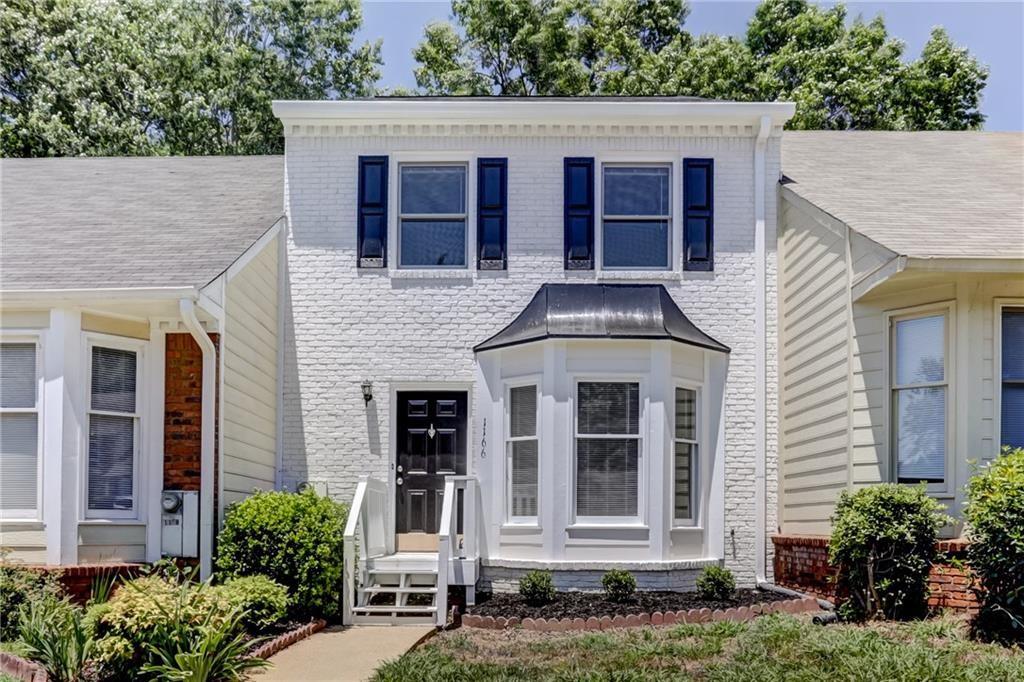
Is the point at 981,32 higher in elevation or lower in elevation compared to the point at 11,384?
higher

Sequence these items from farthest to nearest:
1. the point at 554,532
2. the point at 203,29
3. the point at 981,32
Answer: the point at 203,29 < the point at 981,32 < the point at 554,532

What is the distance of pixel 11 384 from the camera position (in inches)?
400

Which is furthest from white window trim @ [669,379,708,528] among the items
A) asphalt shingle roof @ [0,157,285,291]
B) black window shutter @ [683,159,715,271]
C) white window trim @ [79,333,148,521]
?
white window trim @ [79,333,148,521]

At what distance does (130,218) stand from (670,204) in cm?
628

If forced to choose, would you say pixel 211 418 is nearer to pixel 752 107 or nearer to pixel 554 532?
pixel 554 532

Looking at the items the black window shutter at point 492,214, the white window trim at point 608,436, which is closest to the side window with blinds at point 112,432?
the black window shutter at point 492,214

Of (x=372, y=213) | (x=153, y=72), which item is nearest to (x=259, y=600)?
(x=372, y=213)

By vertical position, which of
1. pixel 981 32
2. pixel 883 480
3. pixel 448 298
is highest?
pixel 981 32

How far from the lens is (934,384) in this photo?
10117mm

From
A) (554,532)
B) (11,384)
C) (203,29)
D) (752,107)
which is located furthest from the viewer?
(203,29)

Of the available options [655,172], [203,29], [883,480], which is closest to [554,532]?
[883,480]

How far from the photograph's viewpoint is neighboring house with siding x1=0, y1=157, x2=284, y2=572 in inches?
394

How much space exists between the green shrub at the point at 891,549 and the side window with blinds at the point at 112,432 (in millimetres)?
6825

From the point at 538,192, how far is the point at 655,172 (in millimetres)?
1433
